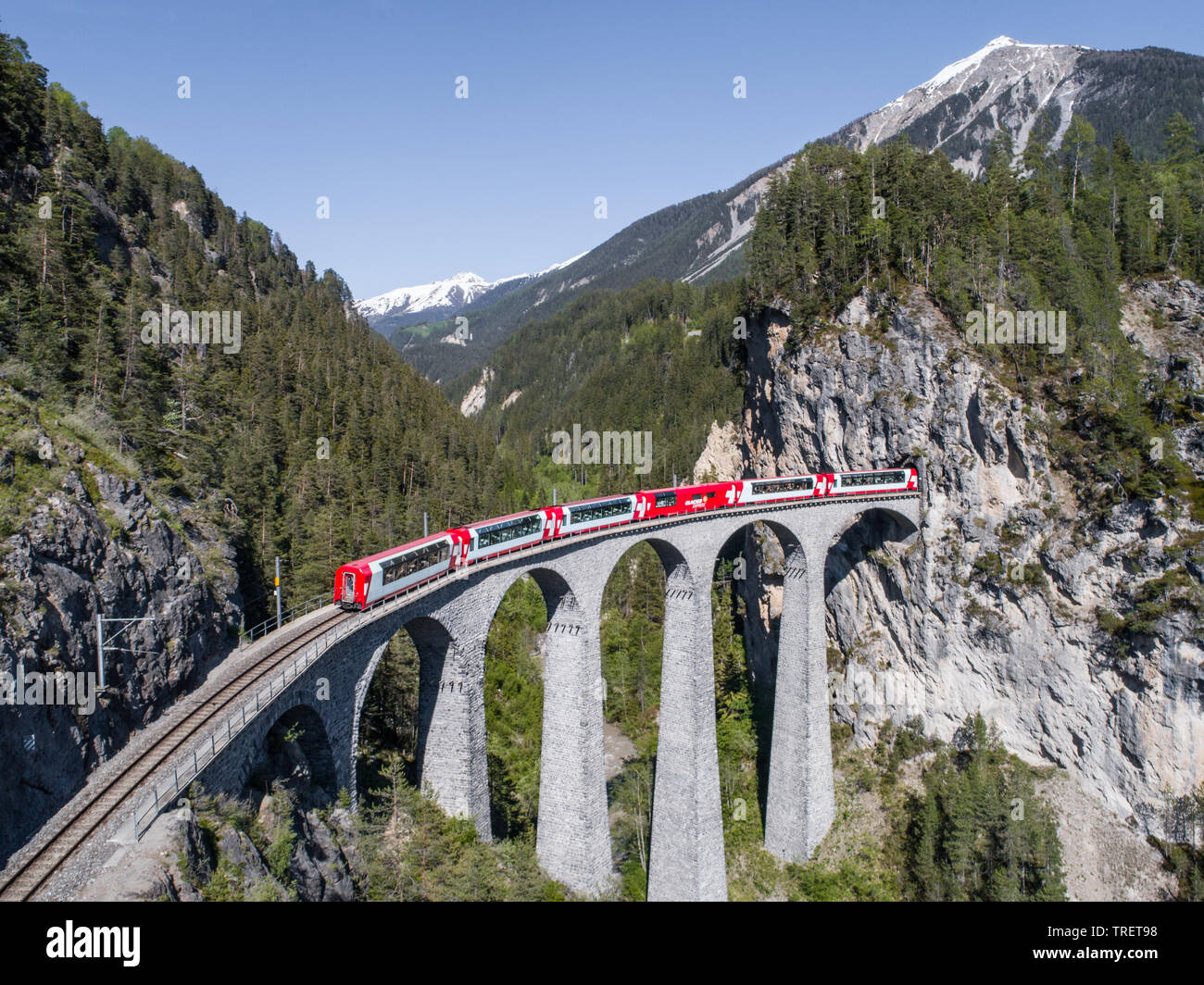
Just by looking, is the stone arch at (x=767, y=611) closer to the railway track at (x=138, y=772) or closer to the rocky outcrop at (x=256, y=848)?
the railway track at (x=138, y=772)

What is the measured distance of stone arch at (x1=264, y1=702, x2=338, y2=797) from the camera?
20.5 m

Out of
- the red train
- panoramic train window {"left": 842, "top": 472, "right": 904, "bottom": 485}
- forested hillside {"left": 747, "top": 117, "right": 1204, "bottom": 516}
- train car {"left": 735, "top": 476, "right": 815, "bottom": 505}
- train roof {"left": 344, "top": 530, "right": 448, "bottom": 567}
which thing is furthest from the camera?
panoramic train window {"left": 842, "top": 472, "right": 904, "bottom": 485}

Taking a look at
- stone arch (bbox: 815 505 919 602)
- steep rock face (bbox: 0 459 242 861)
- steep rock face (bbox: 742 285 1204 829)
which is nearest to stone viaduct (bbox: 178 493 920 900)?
stone arch (bbox: 815 505 919 602)

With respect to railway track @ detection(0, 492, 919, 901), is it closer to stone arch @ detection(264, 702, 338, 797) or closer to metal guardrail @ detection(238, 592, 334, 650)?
metal guardrail @ detection(238, 592, 334, 650)

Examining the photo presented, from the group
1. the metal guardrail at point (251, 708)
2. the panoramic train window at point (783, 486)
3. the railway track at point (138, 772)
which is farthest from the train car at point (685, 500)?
the metal guardrail at point (251, 708)

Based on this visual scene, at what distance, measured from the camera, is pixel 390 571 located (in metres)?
24.4

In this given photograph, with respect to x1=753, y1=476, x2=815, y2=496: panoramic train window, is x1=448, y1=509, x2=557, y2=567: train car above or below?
below

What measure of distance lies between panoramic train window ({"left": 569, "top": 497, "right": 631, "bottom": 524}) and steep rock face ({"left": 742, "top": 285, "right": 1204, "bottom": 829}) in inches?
854

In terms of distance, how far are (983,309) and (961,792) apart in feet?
94.5

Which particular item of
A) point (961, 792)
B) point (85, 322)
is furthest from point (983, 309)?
point (85, 322)

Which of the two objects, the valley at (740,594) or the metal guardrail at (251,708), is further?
the valley at (740,594)

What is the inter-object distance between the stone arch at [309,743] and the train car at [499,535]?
808 cm

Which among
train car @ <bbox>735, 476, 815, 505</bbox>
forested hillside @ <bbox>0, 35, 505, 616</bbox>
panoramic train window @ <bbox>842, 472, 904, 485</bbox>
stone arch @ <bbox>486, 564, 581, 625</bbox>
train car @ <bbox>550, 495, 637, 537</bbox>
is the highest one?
forested hillside @ <bbox>0, 35, 505, 616</bbox>

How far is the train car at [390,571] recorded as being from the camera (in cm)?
2323
